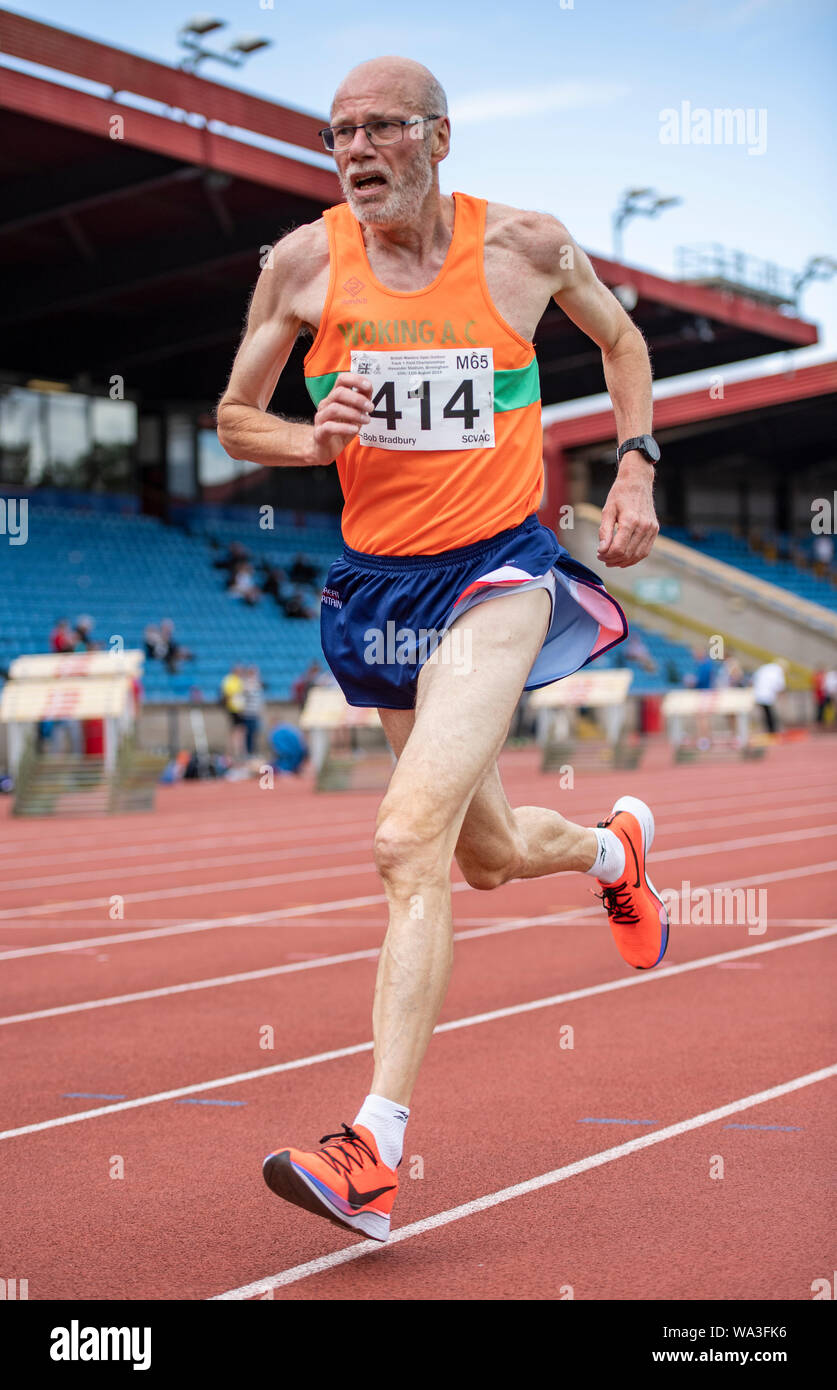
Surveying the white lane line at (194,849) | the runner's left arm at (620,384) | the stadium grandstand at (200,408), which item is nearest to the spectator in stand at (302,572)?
the stadium grandstand at (200,408)

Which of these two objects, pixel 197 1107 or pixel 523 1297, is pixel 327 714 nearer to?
pixel 197 1107

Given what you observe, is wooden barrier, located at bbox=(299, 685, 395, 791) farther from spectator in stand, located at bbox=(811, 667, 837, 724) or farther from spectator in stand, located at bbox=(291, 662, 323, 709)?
spectator in stand, located at bbox=(811, 667, 837, 724)

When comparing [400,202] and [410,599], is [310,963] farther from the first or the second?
[400,202]

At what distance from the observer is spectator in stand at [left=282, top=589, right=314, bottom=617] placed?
3116cm

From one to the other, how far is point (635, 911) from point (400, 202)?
84.9 inches

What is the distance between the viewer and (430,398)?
12.2ft

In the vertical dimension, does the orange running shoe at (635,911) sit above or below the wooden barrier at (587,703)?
below

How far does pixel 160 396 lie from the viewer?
35.1 metres

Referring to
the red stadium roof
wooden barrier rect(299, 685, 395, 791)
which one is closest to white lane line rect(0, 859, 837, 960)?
wooden barrier rect(299, 685, 395, 791)

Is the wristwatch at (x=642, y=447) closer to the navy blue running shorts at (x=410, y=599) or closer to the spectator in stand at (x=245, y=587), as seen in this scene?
the navy blue running shorts at (x=410, y=599)

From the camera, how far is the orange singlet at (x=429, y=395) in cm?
370

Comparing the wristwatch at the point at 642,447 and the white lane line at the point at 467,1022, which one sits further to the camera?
the white lane line at the point at 467,1022

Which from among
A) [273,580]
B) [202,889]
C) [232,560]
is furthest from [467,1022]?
[232,560]

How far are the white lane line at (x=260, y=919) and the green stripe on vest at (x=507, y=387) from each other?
162 inches
